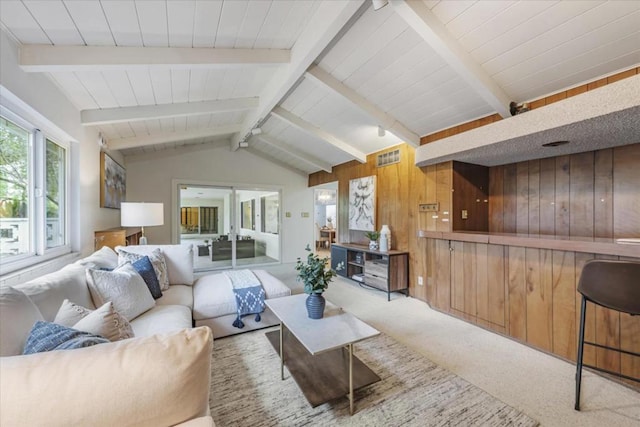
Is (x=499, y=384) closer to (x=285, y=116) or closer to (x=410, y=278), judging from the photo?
(x=410, y=278)

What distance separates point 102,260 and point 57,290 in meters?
0.89

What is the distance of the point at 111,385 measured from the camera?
63 cm

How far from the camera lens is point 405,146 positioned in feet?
13.4

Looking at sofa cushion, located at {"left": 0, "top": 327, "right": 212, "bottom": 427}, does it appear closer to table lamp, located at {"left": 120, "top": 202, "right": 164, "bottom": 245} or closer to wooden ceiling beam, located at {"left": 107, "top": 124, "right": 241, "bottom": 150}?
table lamp, located at {"left": 120, "top": 202, "right": 164, "bottom": 245}

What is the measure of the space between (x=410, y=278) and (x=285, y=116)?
120 inches

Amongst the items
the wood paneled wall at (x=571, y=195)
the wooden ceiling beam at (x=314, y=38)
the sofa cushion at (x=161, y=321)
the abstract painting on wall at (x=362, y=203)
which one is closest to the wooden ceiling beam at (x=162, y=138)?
the wooden ceiling beam at (x=314, y=38)

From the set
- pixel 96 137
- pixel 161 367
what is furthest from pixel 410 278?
pixel 96 137

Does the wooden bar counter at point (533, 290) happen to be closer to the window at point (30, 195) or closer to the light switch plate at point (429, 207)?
the light switch plate at point (429, 207)

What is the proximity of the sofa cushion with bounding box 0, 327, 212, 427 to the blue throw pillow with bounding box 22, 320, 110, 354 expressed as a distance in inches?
10.0

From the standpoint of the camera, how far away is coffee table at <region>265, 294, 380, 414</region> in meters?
1.65

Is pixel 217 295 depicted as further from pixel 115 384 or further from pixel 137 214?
pixel 115 384

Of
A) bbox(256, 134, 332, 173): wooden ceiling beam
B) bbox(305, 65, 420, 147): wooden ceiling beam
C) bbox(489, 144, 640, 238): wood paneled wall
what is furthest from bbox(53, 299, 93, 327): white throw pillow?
bbox(256, 134, 332, 173): wooden ceiling beam

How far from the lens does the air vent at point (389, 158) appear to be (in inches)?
166

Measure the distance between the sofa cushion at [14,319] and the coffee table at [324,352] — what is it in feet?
4.11
